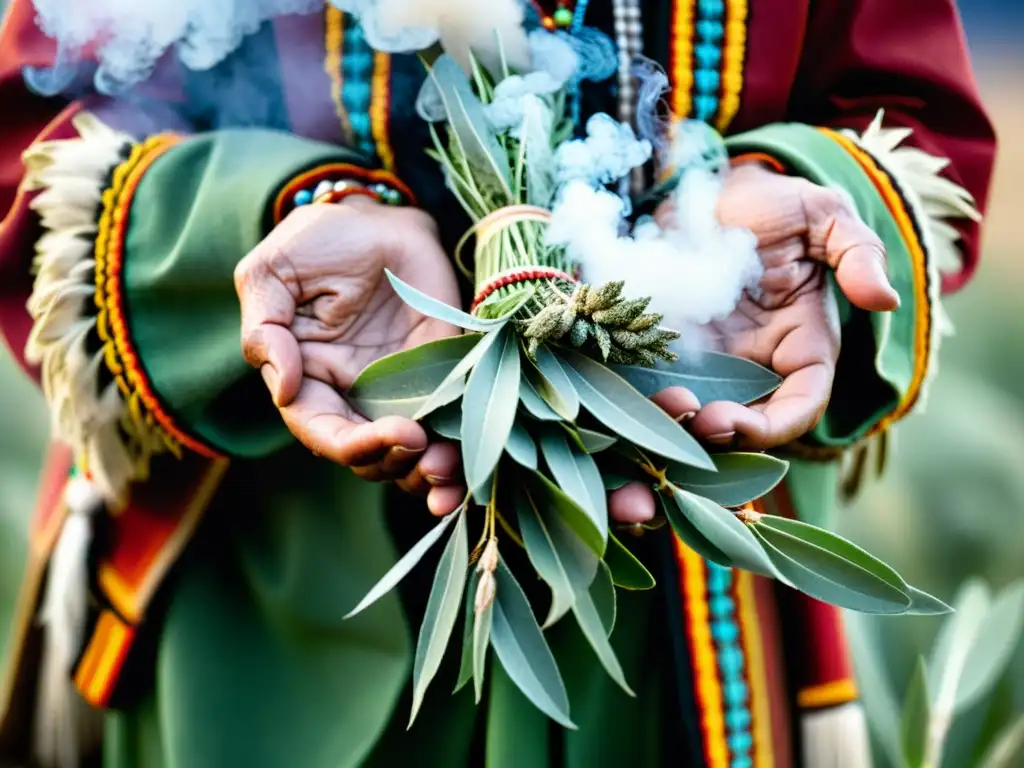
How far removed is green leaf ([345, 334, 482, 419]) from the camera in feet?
2.61

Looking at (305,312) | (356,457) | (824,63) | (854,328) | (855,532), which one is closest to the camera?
(356,457)

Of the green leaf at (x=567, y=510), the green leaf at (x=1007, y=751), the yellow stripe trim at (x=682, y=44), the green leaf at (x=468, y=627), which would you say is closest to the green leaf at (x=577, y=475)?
the green leaf at (x=567, y=510)

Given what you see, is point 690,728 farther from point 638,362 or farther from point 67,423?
point 67,423

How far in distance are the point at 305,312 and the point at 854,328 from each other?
54cm

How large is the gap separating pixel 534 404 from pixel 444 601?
165 millimetres

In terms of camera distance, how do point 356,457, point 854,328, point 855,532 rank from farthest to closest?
point 855,532 < point 854,328 < point 356,457

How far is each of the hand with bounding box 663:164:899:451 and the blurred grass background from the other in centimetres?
165

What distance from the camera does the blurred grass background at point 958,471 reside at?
240cm

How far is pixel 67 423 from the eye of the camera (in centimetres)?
Result: 97

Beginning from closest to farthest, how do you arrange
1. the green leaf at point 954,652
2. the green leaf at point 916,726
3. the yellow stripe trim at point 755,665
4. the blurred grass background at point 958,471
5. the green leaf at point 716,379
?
1. the green leaf at point 716,379
2. the yellow stripe trim at point 755,665
3. the green leaf at point 916,726
4. the green leaf at point 954,652
5. the blurred grass background at point 958,471

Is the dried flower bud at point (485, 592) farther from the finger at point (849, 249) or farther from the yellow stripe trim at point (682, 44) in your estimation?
the yellow stripe trim at point (682, 44)

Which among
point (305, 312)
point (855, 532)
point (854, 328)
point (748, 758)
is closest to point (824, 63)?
point (854, 328)

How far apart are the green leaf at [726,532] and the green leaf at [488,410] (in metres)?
0.15

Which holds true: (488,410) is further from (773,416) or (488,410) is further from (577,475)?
(773,416)
